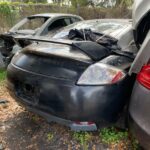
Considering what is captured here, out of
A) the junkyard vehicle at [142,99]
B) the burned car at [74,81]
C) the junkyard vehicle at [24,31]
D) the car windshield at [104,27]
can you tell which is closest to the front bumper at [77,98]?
the burned car at [74,81]

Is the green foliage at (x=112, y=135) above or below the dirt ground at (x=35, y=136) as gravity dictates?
above

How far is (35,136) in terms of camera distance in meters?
3.38

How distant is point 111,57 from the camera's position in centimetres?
297

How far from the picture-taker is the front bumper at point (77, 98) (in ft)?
8.65

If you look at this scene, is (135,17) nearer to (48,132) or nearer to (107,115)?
(107,115)

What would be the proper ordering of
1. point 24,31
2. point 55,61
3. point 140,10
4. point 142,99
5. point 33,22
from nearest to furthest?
point 142,99 < point 140,10 < point 55,61 < point 24,31 < point 33,22

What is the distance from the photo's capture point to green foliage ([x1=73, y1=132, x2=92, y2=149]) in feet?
10.3

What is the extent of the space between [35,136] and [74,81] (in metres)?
1.12

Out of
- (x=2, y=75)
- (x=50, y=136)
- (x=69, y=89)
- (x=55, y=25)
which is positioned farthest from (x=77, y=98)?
(x=55, y=25)

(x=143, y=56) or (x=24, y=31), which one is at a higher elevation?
(x=143, y=56)

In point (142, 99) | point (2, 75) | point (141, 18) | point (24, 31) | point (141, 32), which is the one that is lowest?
point (2, 75)

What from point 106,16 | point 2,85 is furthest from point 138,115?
point 106,16

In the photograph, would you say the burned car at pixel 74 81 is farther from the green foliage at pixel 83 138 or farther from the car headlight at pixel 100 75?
the green foliage at pixel 83 138

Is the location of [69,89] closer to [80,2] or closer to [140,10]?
[140,10]
